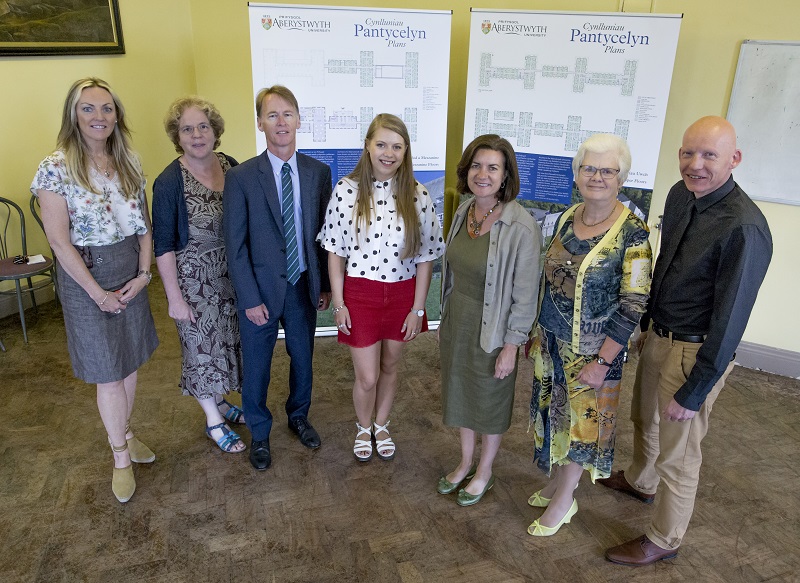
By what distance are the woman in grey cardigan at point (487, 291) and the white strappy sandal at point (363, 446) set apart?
1.93 ft

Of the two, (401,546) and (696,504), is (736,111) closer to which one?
(696,504)

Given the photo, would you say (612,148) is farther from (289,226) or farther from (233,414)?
(233,414)

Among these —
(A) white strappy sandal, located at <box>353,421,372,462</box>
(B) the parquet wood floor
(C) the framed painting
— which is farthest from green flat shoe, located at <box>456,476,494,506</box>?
(C) the framed painting

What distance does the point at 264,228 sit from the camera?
263cm

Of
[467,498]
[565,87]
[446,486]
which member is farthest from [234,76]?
[467,498]

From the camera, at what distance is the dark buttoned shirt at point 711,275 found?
1934 millimetres

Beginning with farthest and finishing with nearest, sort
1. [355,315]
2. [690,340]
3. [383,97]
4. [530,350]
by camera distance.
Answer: [383,97], [355,315], [530,350], [690,340]

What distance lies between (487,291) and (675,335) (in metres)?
0.71

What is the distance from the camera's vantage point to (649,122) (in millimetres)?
3969

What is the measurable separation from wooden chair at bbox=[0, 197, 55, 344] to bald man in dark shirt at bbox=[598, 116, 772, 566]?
12.9 ft

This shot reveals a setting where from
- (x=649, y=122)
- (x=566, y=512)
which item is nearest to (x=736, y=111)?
(x=649, y=122)

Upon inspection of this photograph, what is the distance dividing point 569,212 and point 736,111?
2.38 meters

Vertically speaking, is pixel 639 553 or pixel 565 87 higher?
pixel 565 87

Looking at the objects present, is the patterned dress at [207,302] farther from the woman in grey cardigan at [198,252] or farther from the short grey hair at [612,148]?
the short grey hair at [612,148]
